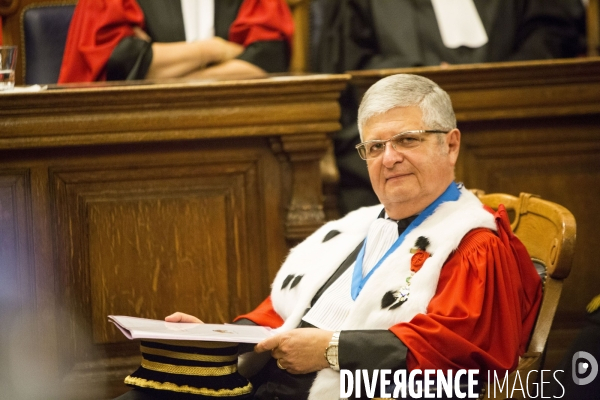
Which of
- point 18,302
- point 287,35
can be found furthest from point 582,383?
point 287,35

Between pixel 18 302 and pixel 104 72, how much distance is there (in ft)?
4.60

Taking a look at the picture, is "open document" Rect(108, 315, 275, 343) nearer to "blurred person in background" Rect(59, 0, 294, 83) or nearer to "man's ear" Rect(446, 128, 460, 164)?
"man's ear" Rect(446, 128, 460, 164)

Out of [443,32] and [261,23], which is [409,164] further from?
[443,32]

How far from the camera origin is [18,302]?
2.89m

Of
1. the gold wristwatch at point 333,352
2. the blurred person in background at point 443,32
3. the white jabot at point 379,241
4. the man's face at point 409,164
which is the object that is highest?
the blurred person in background at point 443,32

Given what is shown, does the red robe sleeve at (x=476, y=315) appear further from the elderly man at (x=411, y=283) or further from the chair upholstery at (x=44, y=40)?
the chair upholstery at (x=44, y=40)

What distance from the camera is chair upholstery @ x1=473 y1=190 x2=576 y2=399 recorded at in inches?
82.0

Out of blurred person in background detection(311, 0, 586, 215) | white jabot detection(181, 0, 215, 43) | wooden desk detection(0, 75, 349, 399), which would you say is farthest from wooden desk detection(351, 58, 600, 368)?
white jabot detection(181, 0, 215, 43)

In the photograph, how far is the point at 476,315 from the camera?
6.48 feet

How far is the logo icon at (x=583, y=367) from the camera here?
6.41ft

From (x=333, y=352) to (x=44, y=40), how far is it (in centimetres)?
302

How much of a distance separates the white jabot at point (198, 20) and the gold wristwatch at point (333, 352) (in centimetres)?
254

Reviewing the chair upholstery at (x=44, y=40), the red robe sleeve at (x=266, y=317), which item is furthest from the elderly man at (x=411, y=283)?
the chair upholstery at (x=44, y=40)

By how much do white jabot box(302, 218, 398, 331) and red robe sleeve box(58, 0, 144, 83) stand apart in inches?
79.1
